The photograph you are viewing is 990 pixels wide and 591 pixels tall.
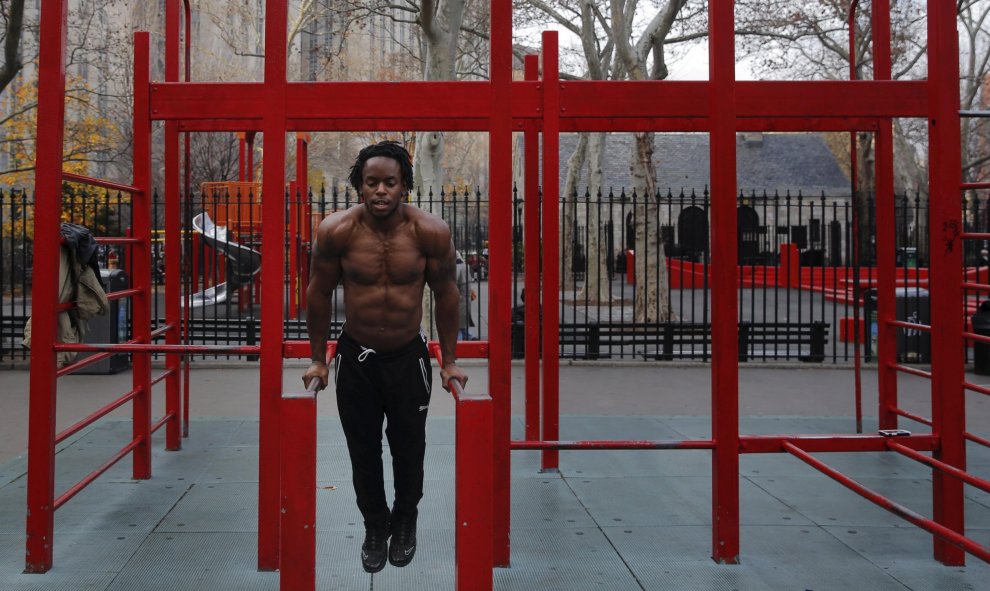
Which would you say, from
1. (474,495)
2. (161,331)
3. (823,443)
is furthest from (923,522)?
(161,331)

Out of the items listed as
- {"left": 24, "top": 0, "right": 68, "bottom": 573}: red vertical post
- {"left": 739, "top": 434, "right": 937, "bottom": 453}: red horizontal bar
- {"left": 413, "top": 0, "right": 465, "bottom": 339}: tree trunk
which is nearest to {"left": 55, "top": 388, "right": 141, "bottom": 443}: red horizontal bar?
{"left": 24, "top": 0, "right": 68, "bottom": 573}: red vertical post

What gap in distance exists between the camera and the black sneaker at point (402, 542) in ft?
12.6

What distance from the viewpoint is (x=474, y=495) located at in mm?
2936

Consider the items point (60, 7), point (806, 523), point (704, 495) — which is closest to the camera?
point (60, 7)

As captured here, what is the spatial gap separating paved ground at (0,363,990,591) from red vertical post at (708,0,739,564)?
571 millimetres

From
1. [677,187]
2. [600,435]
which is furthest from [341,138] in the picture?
[600,435]

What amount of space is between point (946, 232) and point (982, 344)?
7.95 meters

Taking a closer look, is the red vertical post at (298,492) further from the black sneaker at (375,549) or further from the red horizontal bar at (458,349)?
the red horizontal bar at (458,349)

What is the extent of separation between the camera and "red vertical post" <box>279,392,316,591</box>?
301 cm

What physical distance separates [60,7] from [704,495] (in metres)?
4.75

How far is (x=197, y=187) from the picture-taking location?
29812 millimetres

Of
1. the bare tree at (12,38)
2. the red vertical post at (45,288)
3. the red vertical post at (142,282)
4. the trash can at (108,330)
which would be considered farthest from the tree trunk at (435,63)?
the red vertical post at (45,288)

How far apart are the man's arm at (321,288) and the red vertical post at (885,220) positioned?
4.02 meters

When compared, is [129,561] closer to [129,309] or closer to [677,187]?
[129,309]
